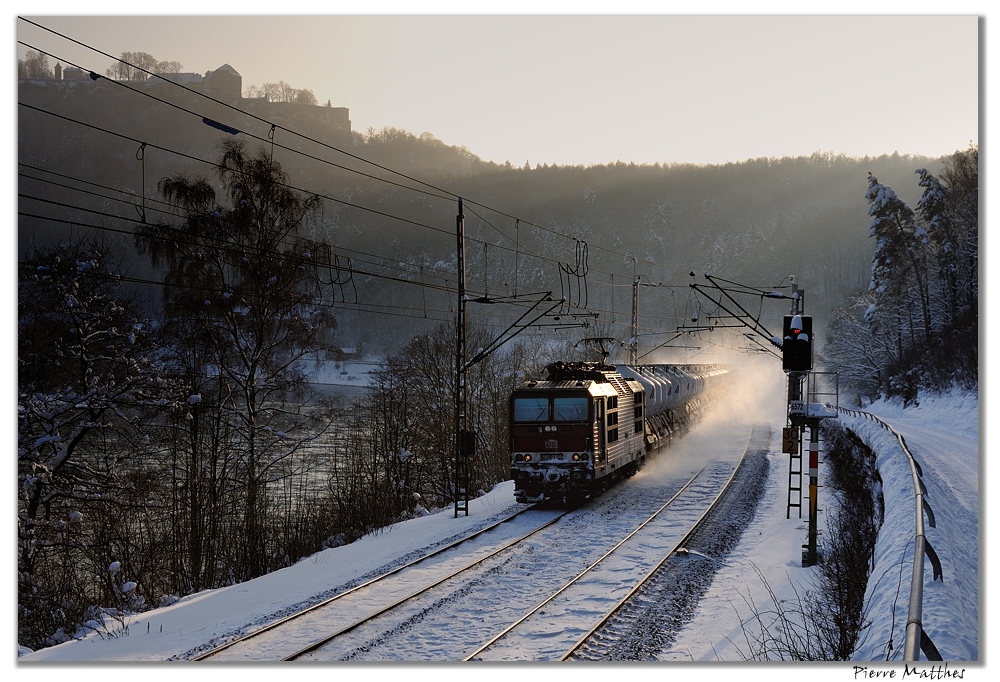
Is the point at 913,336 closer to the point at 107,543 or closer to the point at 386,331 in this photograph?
the point at 386,331

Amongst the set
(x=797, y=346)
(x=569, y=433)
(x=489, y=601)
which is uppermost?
(x=797, y=346)

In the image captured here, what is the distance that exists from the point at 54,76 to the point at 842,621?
11858mm

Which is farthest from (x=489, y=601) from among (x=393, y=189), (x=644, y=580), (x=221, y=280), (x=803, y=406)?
(x=221, y=280)

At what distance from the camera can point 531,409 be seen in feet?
59.9

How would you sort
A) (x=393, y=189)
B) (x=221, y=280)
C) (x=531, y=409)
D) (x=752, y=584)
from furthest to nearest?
(x=531, y=409) → (x=221, y=280) → (x=393, y=189) → (x=752, y=584)

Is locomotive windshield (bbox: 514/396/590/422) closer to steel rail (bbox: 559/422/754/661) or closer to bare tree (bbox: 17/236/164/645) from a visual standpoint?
steel rail (bbox: 559/422/754/661)

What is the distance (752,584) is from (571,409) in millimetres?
7071

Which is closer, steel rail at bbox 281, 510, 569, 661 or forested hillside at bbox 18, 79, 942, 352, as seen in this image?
steel rail at bbox 281, 510, 569, 661

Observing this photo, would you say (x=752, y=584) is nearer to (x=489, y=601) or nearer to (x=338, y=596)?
(x=489, y=601)

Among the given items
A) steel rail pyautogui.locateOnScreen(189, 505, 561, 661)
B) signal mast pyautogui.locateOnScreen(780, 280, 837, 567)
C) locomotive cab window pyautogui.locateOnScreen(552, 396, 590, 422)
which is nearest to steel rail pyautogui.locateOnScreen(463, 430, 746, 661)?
steel rail pyautogui.locateOnScreen(189, 505, 561, 661)

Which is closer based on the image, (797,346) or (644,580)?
(797,346)

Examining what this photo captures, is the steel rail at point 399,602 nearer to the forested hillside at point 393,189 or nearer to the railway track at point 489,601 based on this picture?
the railway track at point 489,601

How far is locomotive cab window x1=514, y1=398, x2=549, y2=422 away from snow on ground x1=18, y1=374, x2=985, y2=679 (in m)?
2.52

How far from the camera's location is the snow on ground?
767 cm
